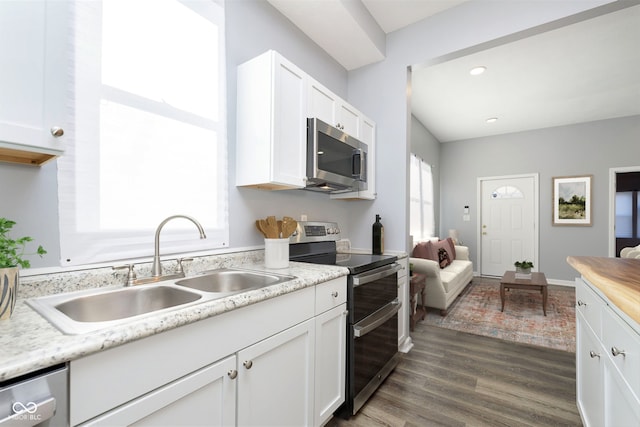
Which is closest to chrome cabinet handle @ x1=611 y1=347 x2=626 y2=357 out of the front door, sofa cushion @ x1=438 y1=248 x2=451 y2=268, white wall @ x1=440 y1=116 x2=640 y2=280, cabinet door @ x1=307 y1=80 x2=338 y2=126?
cabinet door @ x1=307 y1=80 x2=338 y2=126

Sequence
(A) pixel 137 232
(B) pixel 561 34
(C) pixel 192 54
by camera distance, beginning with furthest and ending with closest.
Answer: (B) pixel 561 34 < (C) pixel 192 54 < (A) pixel 137 232

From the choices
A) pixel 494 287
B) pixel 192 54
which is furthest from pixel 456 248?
pixel 192 54

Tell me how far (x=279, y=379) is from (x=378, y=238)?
1.60 metres

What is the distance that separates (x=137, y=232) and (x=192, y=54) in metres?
1.02

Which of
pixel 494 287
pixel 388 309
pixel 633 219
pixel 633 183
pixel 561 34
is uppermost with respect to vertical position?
pixel 561 34

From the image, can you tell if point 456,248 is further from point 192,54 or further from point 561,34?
point 192,54

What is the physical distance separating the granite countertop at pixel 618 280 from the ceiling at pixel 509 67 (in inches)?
78.4

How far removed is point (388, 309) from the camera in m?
2.05

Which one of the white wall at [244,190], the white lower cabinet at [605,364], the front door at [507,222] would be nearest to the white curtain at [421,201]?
the front door at [507,222]

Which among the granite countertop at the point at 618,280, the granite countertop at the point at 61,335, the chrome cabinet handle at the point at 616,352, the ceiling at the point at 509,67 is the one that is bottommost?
the chrome cabinet handle at the point at 616,352

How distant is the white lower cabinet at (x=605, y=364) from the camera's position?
872 millimetres

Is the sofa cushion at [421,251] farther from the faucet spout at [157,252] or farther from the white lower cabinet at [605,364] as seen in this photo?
the faucet spout at [157,252]

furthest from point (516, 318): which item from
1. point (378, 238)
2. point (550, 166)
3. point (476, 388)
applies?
point (550, 166)

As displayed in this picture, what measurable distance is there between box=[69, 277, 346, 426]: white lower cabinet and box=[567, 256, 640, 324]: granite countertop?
1.09 metres
